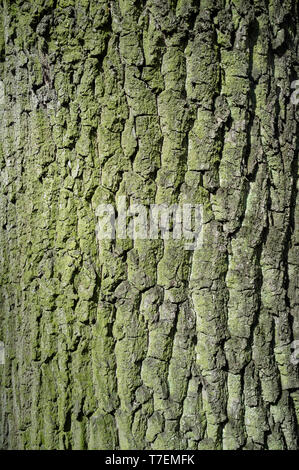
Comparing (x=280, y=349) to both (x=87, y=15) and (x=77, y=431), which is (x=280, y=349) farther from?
(x=87, y=15)

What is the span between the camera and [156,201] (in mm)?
1138

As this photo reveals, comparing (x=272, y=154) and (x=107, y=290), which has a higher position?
(x=272, y=154)

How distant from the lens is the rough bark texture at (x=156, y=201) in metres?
1.12

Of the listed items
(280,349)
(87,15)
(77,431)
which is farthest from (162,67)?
(77,431)

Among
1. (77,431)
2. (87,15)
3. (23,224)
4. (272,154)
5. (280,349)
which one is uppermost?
(87,15)

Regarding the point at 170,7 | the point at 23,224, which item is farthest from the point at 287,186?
the point at 23,224

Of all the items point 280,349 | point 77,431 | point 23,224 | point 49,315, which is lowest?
point 77,431

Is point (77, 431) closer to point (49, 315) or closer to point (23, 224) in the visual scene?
point (49, 315)

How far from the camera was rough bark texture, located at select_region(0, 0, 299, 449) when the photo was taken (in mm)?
1117

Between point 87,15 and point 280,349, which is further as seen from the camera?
point 280,349

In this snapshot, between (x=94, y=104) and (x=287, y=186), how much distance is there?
2.17 feet

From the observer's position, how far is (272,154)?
1.17 meters

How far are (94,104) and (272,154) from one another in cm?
58

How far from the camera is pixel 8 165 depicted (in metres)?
1.26
